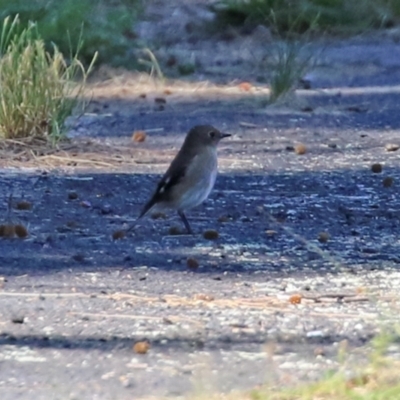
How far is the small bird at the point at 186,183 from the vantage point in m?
6.67

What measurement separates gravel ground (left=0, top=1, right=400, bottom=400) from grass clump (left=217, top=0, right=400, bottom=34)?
807 centimetres

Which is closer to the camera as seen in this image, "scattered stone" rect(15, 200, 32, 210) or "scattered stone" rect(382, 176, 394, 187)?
"scattered stone" rect(15, 200, 32, 210)

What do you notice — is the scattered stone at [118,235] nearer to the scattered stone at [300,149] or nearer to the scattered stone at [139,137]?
the scattered stone at [300,149]

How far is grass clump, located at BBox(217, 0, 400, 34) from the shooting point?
18938 mm

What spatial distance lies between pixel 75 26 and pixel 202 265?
29.2 feet

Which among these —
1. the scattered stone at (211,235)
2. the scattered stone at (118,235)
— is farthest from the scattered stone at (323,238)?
the scattered stone at (118,235)

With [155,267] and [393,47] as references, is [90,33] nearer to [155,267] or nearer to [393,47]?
[393,47]

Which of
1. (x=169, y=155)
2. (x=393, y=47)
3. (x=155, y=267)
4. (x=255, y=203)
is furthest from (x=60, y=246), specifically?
(x=393, y=47)

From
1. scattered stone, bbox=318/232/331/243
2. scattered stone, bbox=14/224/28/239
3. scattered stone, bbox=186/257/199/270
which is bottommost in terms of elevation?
scattered stone, bbox=14/224/28/239

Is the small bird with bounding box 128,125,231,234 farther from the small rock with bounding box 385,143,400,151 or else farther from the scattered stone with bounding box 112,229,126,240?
the small rock with bounding box 385,143,400,151

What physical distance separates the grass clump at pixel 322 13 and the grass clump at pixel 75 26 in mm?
4374

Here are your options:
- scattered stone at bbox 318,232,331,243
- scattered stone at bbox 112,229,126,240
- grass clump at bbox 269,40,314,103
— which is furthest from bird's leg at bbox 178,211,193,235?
grass clump at bbox 269,40,314,103

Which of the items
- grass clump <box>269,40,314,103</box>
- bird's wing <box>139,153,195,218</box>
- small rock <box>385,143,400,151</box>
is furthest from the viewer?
grass clump <box>269,40,314,103</box>

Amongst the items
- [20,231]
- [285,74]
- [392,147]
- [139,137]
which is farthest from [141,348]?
[285,74]
